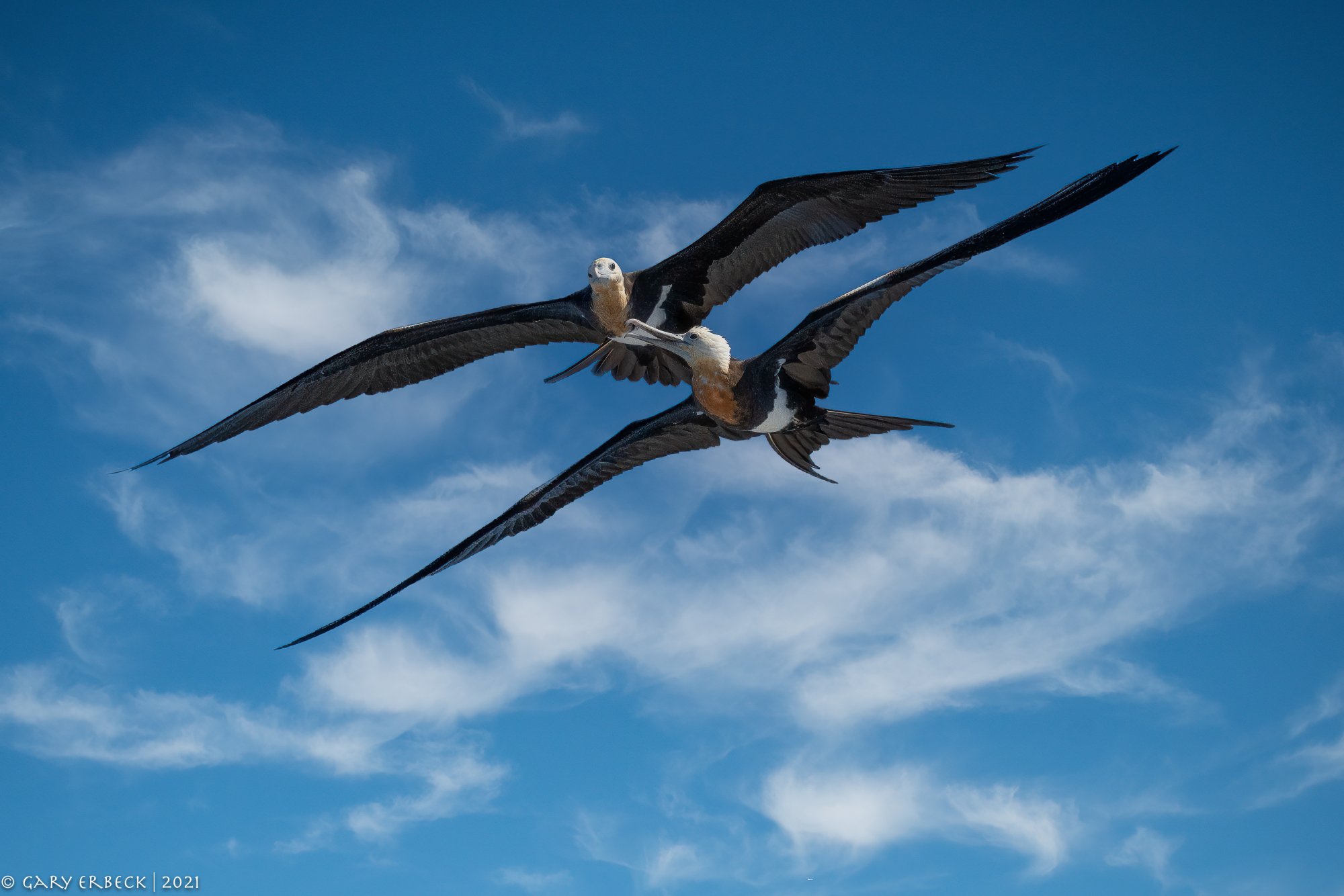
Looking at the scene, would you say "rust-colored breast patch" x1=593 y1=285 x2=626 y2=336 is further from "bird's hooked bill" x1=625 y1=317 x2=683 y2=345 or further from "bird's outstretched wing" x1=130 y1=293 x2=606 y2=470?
"bird's hooked bill" x1=625 y1=317 x2=683 y2=345

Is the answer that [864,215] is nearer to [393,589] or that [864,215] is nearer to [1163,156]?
[1163,156]

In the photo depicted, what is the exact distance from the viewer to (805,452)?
323 inches

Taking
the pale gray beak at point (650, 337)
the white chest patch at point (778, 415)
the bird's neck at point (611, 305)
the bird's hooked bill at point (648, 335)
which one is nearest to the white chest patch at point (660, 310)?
the bird's neck at point (611, 305)

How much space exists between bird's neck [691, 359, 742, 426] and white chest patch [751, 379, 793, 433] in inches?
7.1

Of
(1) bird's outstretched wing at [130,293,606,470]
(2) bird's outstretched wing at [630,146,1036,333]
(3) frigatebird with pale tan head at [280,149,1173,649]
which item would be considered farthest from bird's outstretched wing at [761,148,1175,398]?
(1) bird's outstretched wing at [130,293,606,470]

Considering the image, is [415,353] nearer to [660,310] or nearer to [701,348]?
[660,310]

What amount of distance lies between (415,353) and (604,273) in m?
1.70

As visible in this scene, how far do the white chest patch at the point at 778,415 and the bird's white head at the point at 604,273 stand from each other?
191 centimetres

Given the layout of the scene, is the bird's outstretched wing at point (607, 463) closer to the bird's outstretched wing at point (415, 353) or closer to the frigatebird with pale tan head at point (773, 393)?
the frigatebird with pale tan head at point (773, 393)

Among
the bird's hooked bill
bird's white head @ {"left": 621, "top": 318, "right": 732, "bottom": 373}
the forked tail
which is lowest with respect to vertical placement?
the forked tail

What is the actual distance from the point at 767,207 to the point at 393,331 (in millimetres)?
3031

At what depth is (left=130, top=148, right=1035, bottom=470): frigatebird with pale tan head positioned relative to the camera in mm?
8836

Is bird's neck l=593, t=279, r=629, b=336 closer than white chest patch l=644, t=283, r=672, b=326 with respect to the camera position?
Yes

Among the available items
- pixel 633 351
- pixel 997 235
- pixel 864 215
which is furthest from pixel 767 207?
pixel 997 235
